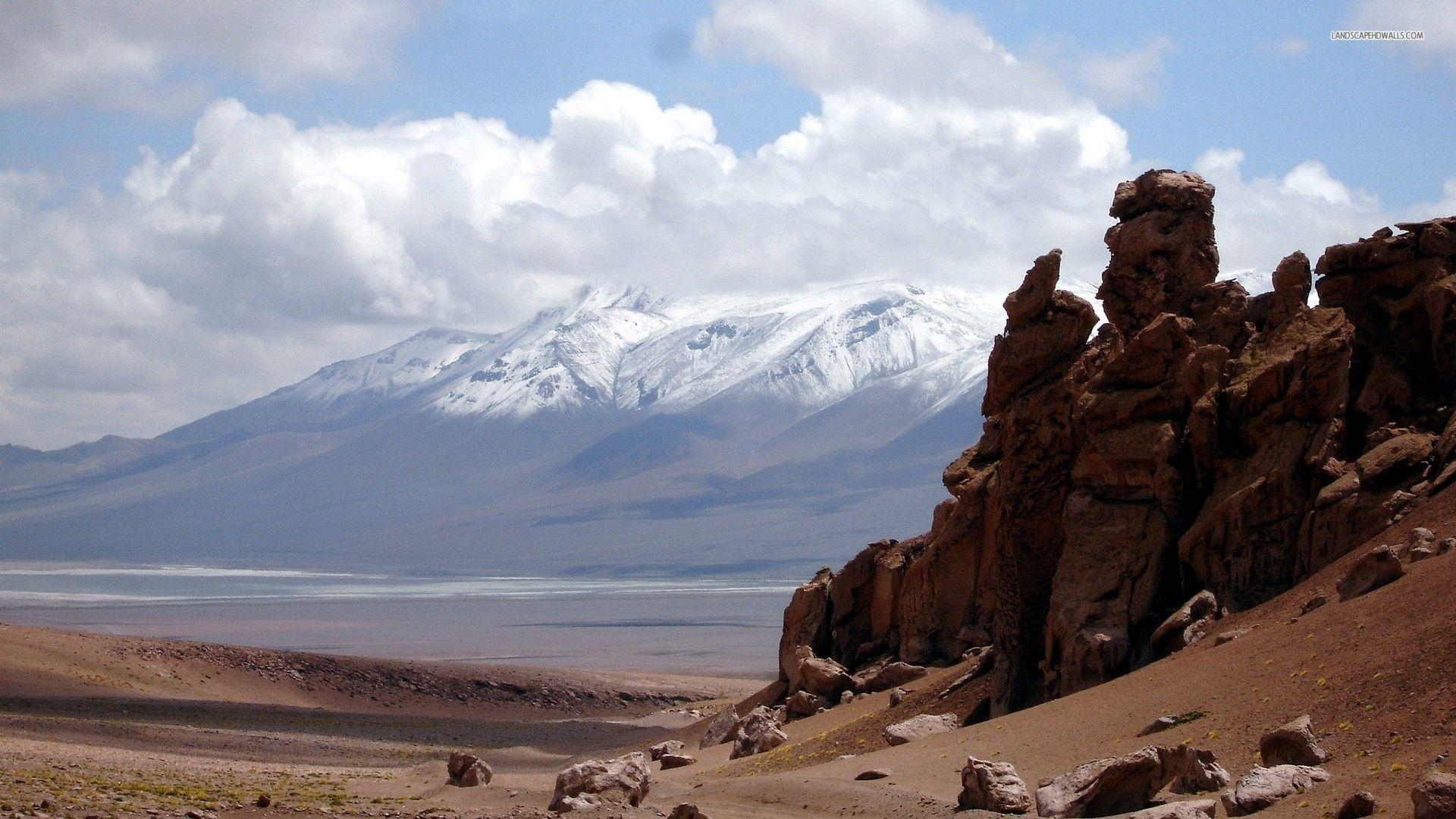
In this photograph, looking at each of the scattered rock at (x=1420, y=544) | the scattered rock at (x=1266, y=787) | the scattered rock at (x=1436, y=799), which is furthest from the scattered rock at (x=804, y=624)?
the scattered rock at (x=1436, y=799)

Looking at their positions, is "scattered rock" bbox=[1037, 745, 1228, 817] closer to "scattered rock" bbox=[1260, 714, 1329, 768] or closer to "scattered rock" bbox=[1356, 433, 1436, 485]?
"scattered rock" bbox=[1260, 714, 1329, 768]

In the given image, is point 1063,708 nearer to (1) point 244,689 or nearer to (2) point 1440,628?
(2) point 1440,628

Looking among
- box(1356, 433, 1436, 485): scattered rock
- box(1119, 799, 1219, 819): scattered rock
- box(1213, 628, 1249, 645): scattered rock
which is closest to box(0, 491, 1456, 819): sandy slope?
box(1213, 628, 1249, 645): scattered rock

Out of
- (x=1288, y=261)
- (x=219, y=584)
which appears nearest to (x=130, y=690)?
(x=1288, y=261)

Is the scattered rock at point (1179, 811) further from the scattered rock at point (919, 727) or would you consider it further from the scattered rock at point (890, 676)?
the scattered rock at point (890, 676)

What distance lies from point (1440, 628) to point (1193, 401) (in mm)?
8766

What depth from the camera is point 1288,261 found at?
95.9ft

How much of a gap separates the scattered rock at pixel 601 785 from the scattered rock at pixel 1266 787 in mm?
8239

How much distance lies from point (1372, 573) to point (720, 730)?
18.3 m

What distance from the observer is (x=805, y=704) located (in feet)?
115

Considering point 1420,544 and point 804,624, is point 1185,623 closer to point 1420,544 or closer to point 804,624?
point 1420,544

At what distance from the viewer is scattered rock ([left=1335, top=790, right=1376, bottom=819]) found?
15570 millimetres

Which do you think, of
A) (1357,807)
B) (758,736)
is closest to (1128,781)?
(1357,807)

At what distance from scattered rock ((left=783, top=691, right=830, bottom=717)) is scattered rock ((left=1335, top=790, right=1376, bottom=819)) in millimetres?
19542
